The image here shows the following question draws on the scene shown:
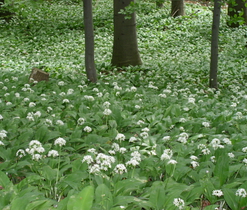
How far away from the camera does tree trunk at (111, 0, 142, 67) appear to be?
818 centimetres

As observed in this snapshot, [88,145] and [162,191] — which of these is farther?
[88,145]

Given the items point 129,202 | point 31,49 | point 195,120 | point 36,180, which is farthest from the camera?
point 31,49

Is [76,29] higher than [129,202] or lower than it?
higher

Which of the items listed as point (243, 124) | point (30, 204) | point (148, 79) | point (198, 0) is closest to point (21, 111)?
point (30, 204)

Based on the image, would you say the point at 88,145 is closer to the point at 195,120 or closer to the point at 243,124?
the point at 195,120

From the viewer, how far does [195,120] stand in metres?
4.44

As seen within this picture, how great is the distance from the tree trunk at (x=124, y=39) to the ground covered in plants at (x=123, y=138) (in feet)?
1.32

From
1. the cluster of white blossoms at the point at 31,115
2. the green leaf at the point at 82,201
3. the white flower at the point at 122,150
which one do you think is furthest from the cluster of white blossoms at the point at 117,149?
the cluster of white blossoms at the point at 31,115

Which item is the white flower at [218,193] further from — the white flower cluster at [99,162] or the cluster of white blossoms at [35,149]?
the cluster of white blossoms at [35,149]

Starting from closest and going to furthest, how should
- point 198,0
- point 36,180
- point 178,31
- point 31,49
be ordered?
point 36,180
point 31,49
point 178,31
point 198,0

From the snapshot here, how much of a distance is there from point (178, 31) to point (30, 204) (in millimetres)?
12154

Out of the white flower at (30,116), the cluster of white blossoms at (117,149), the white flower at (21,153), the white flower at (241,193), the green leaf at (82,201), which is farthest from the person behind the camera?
the white flower at (30,116)

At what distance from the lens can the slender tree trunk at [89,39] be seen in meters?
5.96

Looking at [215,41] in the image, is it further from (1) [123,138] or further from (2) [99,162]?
(2) [99,162]
